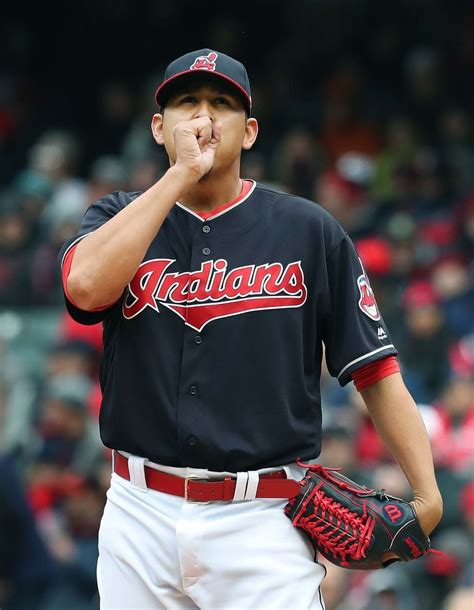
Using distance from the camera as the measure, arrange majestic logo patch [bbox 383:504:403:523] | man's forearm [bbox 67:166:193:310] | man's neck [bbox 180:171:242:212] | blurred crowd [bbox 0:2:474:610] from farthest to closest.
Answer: blurred crowd [bbox 0:2:474:610]
man's neck [bbox 180:171:242:212]
majestic logo patch [bbox 383:504:403:523]
man's forearm [bbox 67:166:193:310]

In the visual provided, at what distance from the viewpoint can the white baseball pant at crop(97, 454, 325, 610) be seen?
272 cm

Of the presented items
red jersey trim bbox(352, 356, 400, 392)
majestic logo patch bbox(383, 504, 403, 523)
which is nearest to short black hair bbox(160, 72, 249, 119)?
red jersey trim bbox(352, 356, 400, 392)

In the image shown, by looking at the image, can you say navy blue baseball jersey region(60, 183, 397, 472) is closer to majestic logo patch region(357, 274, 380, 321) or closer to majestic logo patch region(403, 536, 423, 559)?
majestic logo patch region(357, 274, 380, 321)

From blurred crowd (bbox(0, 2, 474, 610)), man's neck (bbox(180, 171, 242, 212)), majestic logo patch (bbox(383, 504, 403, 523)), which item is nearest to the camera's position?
majestic logo patch (bbox(383, 504, 403, 523))

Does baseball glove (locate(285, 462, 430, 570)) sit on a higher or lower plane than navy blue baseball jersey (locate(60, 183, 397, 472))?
lower

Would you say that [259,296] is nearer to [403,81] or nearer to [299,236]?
[299,236]

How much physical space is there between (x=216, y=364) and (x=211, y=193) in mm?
447

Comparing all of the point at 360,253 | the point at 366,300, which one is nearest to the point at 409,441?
the point at 366,300

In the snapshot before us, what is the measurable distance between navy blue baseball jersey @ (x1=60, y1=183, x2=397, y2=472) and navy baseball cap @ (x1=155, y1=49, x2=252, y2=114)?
0.94 ft

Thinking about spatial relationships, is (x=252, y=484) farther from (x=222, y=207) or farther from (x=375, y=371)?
(x=222, y=207)

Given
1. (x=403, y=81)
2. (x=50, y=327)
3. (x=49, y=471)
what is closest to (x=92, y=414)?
(x=49, y=471)

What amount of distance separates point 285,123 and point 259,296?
25.3 feet

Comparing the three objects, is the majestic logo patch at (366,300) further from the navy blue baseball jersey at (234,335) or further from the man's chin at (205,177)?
the man's chin at (205,177)

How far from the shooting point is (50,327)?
8336 millimetres
